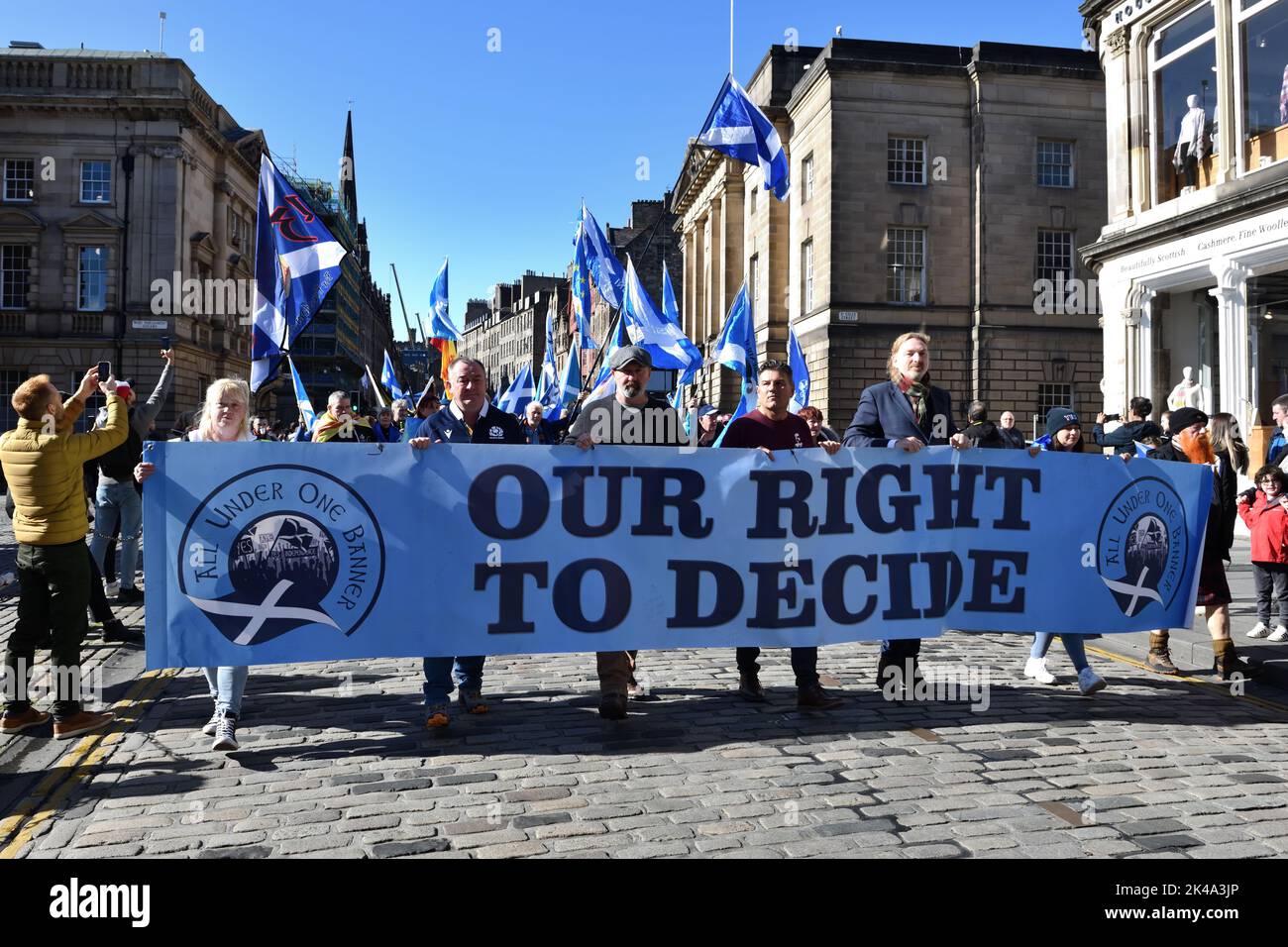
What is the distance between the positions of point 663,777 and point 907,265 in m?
35.4

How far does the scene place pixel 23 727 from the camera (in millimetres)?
5621

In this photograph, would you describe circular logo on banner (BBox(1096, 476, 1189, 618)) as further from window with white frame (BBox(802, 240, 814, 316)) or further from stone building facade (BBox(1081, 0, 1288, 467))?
window with white frame (BBox(802, 240, 814, 316))

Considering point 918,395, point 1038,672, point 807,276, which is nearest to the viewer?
point 918,395

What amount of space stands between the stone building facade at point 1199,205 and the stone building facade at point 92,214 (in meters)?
38.6

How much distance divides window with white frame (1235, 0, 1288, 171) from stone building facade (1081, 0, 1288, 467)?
3 cm

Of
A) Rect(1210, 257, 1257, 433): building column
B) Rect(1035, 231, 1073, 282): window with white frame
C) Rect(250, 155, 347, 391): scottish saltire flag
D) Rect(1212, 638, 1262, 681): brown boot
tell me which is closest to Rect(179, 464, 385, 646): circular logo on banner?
Rect(250, 155, 347, 391): scottish saltire flag

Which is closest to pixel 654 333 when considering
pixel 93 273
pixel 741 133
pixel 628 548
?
pixel 741 133

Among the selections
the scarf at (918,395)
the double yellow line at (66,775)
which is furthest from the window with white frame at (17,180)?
the scarf at (918,395)

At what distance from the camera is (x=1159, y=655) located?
25.5 ft

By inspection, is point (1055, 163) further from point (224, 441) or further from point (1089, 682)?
point (224, 441)
